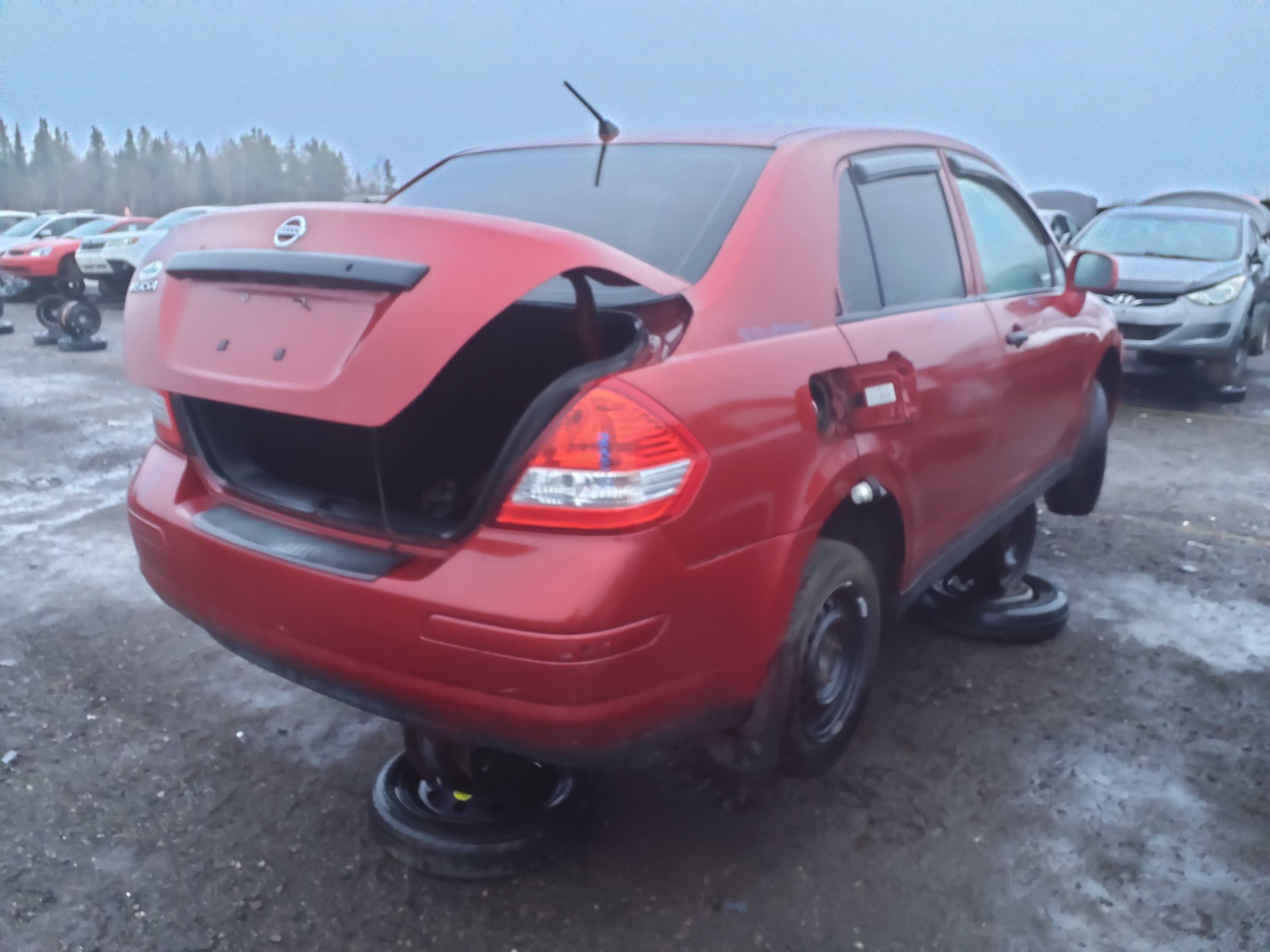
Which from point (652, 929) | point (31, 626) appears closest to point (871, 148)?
point (652, 929)

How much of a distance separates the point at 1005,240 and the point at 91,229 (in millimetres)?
18684

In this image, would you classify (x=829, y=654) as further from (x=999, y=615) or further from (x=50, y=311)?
(x=50, y=311)

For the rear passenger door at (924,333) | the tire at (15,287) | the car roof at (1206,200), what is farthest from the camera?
the tire at (15,287)

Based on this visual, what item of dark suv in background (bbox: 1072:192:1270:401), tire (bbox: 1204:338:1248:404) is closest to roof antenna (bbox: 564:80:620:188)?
dark suv in background (bbox: 1072:192:1270:401)

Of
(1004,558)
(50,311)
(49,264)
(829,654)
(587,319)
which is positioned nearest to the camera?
(587,319)

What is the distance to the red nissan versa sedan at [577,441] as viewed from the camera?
189cm

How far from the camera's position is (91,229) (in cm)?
1836

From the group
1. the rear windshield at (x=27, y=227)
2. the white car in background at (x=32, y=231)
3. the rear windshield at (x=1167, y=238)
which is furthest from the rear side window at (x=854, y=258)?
the rear windshield at (x=27, y=227)

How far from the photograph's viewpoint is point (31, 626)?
12.5 feet

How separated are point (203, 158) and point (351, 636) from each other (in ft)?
352

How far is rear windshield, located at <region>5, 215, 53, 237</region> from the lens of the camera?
1914 centimetres

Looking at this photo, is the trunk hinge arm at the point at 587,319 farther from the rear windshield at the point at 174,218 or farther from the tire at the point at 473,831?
the rear windshield at the point at 174,218

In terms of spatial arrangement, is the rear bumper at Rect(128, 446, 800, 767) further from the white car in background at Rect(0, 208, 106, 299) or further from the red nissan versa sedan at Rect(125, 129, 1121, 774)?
the white car in background at Rect(0, 208, 106, 299)

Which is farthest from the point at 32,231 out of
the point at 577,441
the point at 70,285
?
the point at 577,441
